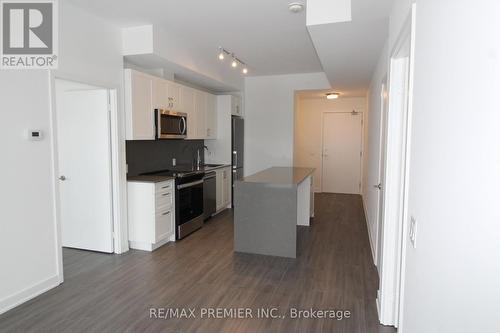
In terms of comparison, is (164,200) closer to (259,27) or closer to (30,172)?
(30,172)

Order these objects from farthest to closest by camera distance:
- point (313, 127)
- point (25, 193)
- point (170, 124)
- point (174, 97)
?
point (313, 127)
point (174, 97)
point (170, 124)
point (25, 193)

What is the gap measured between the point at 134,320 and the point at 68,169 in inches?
92.1

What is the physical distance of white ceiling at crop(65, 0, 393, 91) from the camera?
2783mm

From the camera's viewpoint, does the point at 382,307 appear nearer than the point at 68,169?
Yes

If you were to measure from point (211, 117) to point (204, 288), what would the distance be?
3.68 m

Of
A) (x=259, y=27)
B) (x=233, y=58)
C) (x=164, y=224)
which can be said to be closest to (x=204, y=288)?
(x=164, y=224)

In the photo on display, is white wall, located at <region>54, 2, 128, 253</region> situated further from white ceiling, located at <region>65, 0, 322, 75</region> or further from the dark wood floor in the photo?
the dark wood floor

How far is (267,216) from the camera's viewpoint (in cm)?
383

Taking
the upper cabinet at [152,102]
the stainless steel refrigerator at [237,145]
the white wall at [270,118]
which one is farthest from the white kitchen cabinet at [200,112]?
the white wall at [270,118]

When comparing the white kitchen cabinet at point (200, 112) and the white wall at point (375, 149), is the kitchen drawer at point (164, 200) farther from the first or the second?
the white wall at point (375, 149)

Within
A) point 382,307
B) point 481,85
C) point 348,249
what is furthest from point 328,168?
point 481,85

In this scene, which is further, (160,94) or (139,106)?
(160,94)

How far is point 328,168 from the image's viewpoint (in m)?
8.20

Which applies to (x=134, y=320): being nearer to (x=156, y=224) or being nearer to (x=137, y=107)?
(x=156, y=224)
